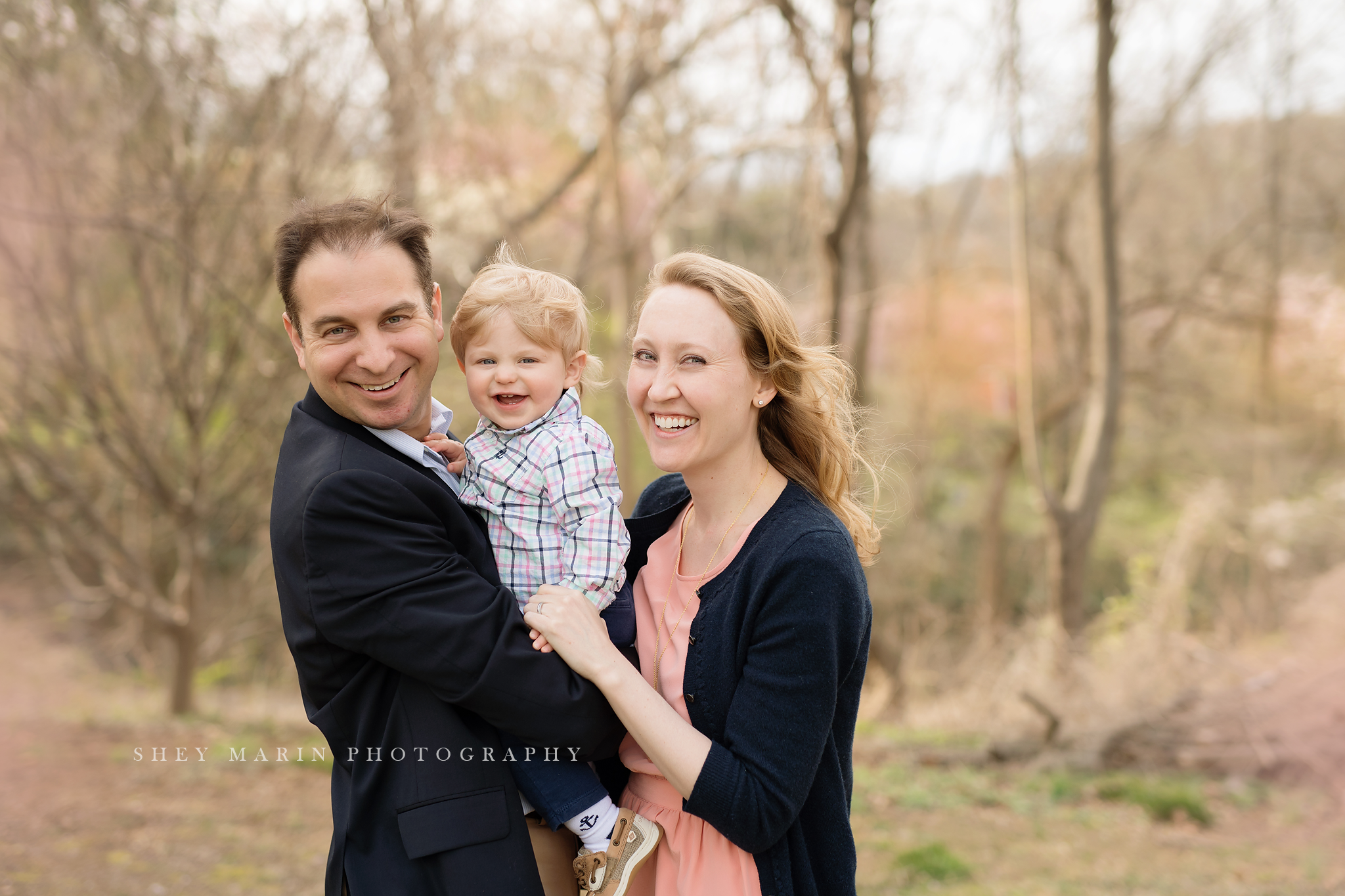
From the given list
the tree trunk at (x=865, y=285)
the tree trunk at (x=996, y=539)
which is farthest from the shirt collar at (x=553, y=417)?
the tree trunk at (x=996, y=539)

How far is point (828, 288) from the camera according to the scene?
24.9ft

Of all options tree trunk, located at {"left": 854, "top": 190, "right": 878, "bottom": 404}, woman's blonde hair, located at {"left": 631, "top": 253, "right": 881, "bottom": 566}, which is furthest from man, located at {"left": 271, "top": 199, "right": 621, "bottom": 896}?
tree trunk, located at {"left": 854, "top": 190, "right": 878, "bottom": 404}

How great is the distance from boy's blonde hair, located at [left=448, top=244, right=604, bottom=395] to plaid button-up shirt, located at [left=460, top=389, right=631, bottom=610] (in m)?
0.25

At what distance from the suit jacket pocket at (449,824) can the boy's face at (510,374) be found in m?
0.87

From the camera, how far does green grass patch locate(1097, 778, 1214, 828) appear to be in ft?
18.5

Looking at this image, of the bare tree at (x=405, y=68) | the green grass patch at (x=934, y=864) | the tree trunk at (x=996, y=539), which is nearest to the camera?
the green grass patch at (x=934, y=864)

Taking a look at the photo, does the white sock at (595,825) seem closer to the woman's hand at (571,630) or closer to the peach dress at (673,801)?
the peach dress at (673,801)

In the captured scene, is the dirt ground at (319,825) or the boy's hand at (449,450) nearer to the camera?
the boy's hand at (449,450)

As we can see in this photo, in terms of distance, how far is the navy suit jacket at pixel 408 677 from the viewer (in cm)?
182

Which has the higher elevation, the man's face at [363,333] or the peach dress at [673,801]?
the man's face at [363,333]

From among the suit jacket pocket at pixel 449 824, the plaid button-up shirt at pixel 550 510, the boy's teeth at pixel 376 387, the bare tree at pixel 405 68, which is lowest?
the suit jacket pocket at pixel 449 824

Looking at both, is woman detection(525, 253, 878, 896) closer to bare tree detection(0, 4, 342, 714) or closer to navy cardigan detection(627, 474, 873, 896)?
navy cardigan detection(627, 474, 873, 896)

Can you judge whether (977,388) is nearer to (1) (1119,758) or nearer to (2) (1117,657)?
(2) (1117,657)

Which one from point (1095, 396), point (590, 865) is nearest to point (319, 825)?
point (590, 865)
